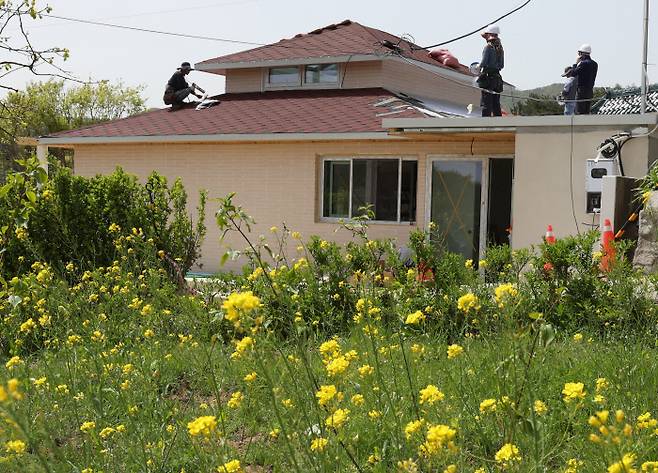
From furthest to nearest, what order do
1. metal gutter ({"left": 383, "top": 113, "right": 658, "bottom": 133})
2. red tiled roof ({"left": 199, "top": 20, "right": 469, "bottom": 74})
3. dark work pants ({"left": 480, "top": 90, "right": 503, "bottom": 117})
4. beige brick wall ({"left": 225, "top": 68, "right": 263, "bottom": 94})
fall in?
1. beige brick wall ({"left": 225, "top": 68, "right": 263, "bottom": 94})
2. red tiled roof ({"left": 199, "top": 20, "right": 469, "bottom": 74})
3. dark work pants ({"left": 480, "top": 90, "right": 503, "bottom": 117})
4. metal gutter ({"left": 383, "top": 113, "right": 658, "bottom": 133})

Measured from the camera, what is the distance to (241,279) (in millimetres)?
8289

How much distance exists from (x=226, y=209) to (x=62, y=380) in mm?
2704

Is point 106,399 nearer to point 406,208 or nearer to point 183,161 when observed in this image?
point 406,208

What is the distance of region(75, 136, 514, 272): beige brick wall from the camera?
15.8m

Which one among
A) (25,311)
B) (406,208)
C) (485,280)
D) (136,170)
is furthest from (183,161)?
(485,280)

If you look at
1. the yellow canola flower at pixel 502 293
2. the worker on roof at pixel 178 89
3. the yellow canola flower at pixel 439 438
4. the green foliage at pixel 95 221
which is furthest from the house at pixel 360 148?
the yellow canola flower at pixel 439 438

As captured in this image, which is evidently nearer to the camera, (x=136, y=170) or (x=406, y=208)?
(x=406, y=208)

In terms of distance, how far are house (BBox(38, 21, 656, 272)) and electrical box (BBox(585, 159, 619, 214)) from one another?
0.23 m

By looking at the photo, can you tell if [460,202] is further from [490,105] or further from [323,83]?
[323,83]

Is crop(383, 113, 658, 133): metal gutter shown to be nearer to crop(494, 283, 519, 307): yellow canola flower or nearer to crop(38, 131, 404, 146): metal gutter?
crop(38, 131, 404, 146): metal gutter

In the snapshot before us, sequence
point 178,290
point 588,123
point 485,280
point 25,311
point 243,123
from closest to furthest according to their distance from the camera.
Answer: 1. point 485,280
2. point 25,311
3. point 178,290
4. point 588,123
5. point 243,123

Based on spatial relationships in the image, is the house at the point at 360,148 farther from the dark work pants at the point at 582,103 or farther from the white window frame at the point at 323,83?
the dark work pants at the point at 582,103

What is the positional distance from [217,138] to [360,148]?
3071mm

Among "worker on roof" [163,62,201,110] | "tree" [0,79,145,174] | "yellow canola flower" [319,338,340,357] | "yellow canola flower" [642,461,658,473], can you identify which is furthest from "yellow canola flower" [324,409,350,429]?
"tree" [0,79,145,174]
